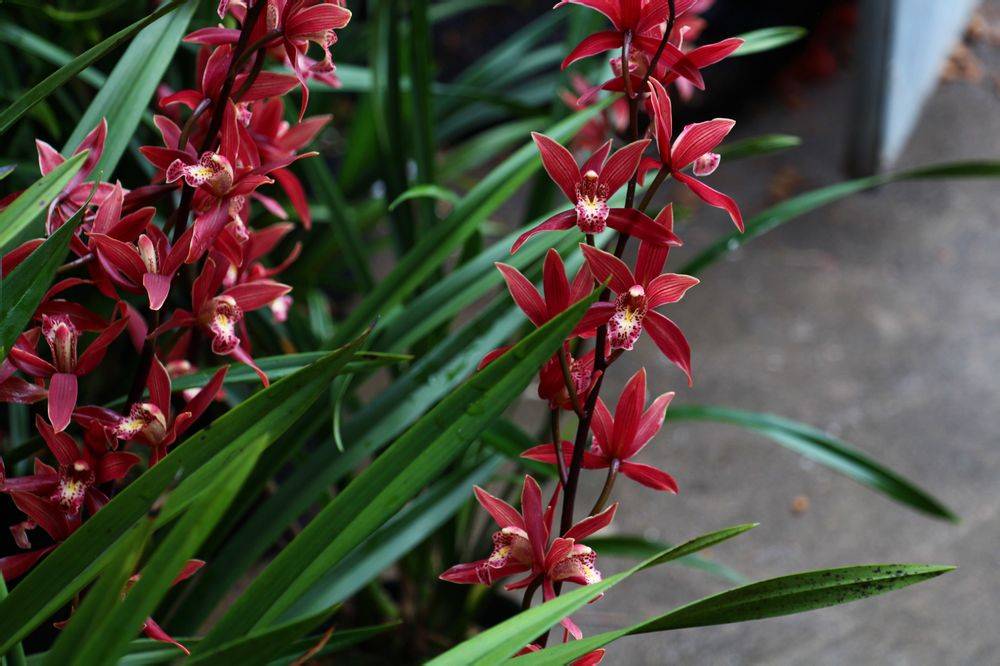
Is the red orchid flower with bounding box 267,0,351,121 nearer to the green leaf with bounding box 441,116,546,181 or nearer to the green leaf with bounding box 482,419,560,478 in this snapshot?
the green leaf with bounding box 482,419,560,478

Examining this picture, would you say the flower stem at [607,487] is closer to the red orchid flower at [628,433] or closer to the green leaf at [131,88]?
the red orchid flower at [628,433]

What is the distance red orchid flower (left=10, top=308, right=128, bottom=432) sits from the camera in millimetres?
525

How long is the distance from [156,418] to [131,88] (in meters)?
0.31

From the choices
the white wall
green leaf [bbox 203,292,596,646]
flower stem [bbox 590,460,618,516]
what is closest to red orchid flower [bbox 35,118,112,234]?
green leaf [bbox 203,292,596,646]

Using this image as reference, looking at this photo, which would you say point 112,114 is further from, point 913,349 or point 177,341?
point 913,349

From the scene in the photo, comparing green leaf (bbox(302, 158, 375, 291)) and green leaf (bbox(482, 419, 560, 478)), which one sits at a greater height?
green leaf (bbox(302, 158, 375, 291))

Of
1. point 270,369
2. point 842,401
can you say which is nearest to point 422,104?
point 270,369

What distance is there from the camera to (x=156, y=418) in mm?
541

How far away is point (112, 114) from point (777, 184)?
1.97 m

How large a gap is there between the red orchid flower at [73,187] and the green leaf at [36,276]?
4 centimetres

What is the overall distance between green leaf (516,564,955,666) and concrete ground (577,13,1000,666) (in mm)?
1036

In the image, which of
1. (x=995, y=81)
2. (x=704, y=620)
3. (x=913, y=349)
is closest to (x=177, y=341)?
(x=704, y=620)

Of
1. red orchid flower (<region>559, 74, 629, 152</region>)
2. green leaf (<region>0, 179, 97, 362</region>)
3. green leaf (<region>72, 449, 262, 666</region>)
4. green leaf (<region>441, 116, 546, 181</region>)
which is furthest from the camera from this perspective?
green leaf (<region>441, 116, 546, 181</region>)

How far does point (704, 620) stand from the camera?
1.68 feet
